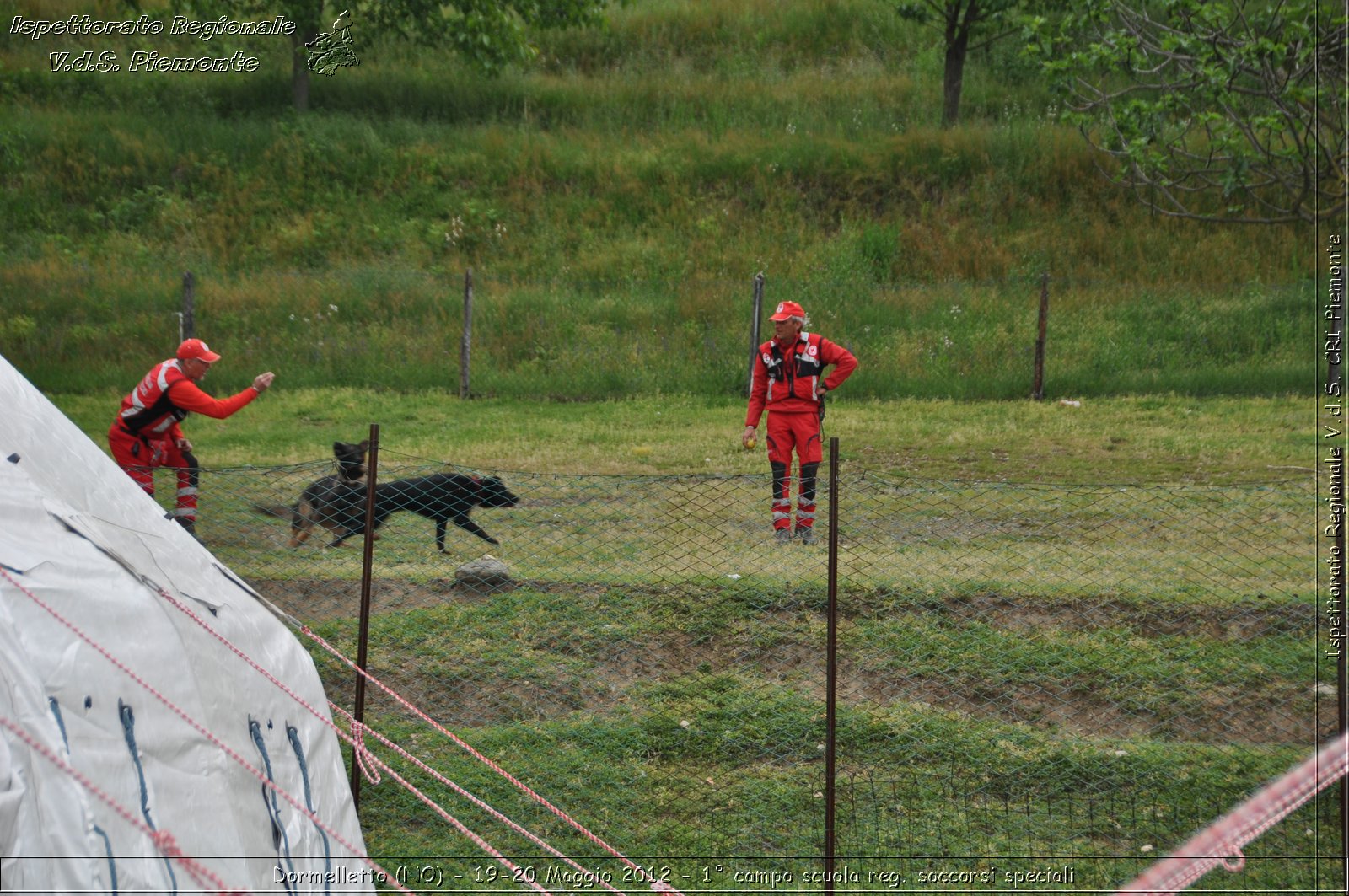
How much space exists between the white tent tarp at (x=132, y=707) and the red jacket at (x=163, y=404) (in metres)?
2.57

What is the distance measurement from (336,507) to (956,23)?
15.8m

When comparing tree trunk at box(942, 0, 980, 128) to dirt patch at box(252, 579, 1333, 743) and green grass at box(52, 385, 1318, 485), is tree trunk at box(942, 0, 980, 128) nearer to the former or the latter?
green grass at box(52, 385, 1318, 485)

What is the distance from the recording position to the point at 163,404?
793 centimetres

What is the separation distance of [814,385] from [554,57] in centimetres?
1884

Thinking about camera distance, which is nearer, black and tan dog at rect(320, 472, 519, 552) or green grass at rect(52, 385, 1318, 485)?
black and tan dog at rect(320, 472, 519, 552)

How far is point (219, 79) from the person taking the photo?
76.3 feet

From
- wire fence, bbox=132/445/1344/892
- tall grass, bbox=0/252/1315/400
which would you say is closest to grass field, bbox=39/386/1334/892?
wire fence, bbox=132/445/1344/892

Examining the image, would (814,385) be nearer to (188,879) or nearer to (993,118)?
(188,879)

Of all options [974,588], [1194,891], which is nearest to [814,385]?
[974,588]

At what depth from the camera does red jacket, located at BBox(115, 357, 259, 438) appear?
25.1 ft

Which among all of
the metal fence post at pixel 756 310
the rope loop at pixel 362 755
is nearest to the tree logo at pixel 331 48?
the metal fence post at pixel 756 310

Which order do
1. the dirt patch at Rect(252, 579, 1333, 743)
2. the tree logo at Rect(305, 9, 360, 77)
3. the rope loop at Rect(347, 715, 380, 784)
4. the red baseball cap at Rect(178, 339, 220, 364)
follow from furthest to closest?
the tree logo at Rect(305, 9, 360, 77) < the red baseball cap at Rect(178, 339, 220, 364) < the dirt patch at Rect(252, 579, 1333, 743) < the rope loop at Rect(347, 715, 380, 784)

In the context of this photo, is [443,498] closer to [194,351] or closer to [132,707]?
[194,351]

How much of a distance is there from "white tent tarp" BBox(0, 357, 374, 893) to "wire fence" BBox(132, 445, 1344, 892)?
3.89 feet
